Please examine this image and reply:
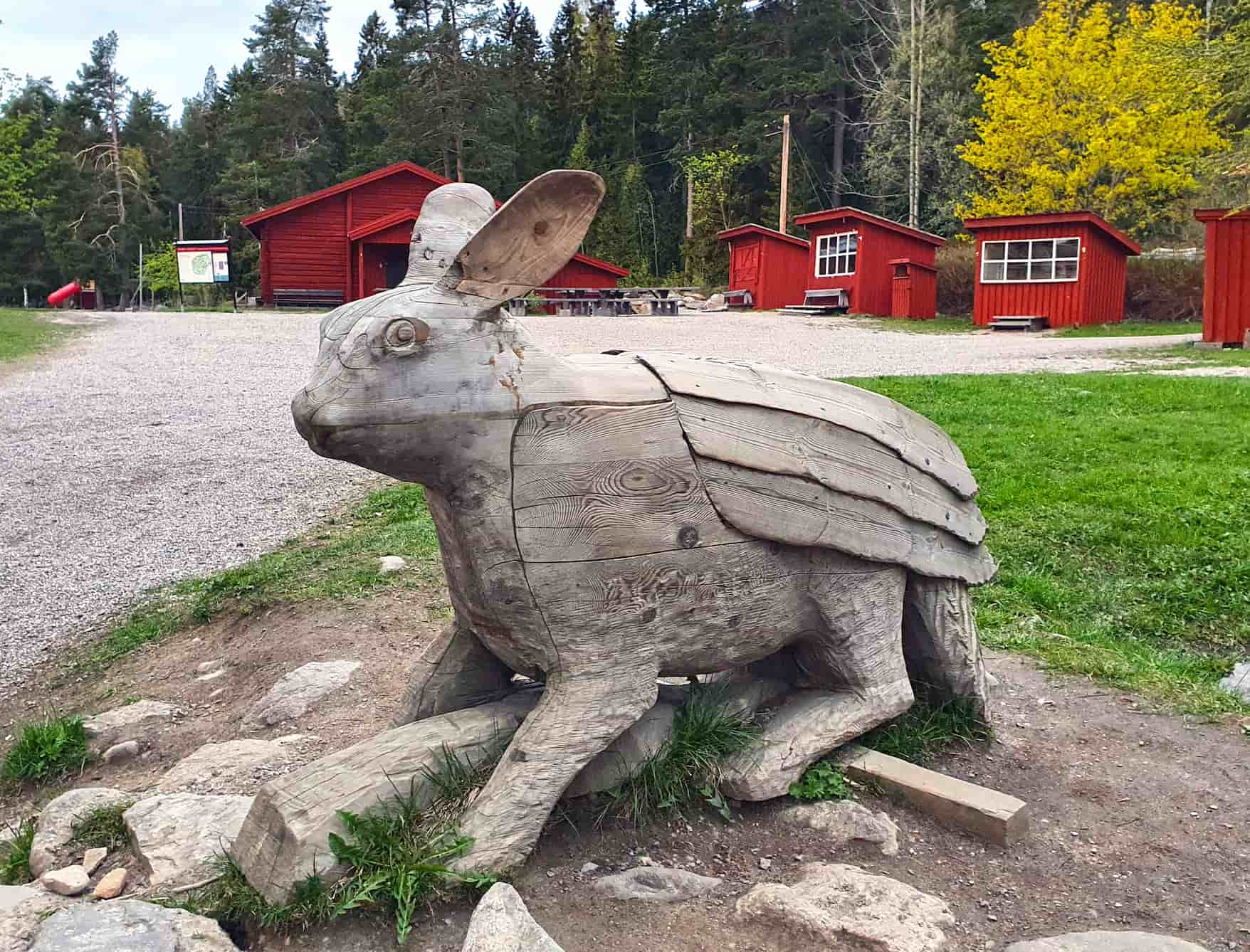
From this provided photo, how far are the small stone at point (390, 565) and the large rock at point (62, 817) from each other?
2.77 metres

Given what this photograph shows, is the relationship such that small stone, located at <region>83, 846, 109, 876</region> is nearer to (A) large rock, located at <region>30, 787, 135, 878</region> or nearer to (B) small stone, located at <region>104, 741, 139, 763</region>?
(A) large rock, located at <region>30, 787, 135, 878</region>

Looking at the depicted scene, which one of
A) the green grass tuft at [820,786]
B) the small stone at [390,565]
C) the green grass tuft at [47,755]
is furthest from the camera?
the small stone at [390,565]

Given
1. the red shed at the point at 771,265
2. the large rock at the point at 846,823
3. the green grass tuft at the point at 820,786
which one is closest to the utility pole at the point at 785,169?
the red shed at the point at 771,265

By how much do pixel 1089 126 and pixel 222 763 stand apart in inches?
1251

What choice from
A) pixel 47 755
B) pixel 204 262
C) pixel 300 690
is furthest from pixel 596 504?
pixel 204 262

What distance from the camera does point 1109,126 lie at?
2897 centimetres

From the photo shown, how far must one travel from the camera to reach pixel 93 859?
293cm

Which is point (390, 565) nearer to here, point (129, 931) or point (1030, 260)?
point (129, 931)

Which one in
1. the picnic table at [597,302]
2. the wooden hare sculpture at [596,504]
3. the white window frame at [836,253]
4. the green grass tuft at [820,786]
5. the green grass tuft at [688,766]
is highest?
the white window frame at [836,253]

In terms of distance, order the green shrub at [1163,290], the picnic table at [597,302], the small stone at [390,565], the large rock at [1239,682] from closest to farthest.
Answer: the large rock at [1239,682] → the small stone at [390,565] → the green shrub at [1163,290] → the picnic table at [597,302]

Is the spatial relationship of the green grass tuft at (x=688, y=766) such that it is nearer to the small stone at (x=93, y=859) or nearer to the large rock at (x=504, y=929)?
the large rock at (x=504, y=929)

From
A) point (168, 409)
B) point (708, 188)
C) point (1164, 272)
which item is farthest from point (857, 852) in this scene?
point (708, 188)

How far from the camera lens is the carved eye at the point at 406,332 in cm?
239

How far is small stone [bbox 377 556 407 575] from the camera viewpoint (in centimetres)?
618
